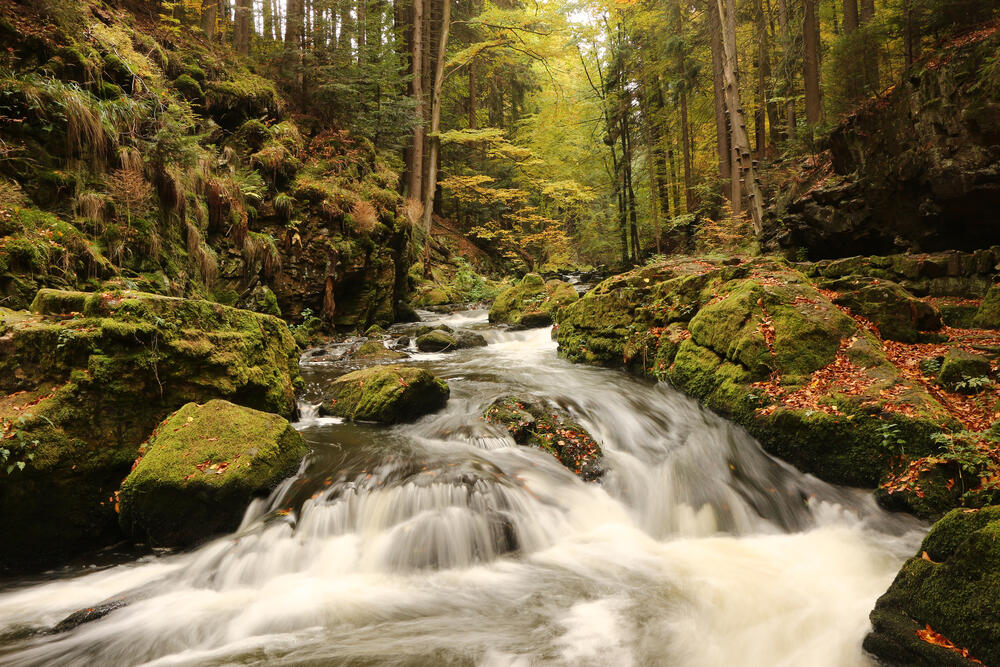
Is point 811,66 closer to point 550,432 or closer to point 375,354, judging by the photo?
point 550,432

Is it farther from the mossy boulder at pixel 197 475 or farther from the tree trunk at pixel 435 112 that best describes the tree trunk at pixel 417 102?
the mossy boulder at pixel 197 475

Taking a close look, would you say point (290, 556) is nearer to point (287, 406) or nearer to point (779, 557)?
point (287, 406)

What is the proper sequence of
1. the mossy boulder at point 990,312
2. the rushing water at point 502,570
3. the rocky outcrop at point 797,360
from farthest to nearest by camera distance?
the mossy boulder at point 990,312, the rocky outcrop at point 797,360, the rushing water at point 502,570

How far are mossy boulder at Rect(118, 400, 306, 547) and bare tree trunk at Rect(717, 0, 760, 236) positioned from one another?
12171mm

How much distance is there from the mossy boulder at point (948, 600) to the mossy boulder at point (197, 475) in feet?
16.2

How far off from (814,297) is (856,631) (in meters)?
4.95

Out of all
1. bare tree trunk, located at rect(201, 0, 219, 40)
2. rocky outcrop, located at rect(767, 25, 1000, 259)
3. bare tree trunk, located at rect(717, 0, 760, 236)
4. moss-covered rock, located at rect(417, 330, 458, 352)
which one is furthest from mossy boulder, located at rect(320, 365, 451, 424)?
bare tree trunk, located at rect(201, 0, 219, 40)

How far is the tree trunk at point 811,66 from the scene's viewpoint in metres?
12.4

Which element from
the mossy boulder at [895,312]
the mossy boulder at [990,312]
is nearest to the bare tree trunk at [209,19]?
the mossy boulder at [895,312]

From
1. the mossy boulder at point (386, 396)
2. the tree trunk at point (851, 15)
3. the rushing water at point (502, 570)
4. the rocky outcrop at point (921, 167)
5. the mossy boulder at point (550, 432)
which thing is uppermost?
the tree trunk at point (851, 15)

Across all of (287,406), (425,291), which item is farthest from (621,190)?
(287,406)

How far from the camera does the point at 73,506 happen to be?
403 cm

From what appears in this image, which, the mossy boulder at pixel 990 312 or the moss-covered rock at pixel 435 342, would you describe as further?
the moss-covered rock at pixel 435 342

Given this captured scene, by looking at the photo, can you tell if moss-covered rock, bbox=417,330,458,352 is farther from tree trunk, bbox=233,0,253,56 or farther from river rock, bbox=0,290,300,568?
tree trunk, bbox=233,0,253,56
